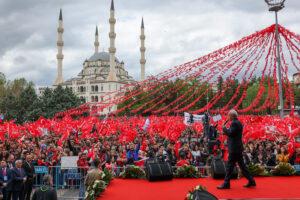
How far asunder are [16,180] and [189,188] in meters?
4.42

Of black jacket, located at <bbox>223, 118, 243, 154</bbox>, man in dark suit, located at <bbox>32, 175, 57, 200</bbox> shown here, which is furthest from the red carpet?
man in dark suit, located at <bbox>32, 175, 57, 200</bbox>

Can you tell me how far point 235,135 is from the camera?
7.43m

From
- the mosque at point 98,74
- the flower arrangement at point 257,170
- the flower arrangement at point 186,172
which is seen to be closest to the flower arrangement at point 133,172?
the flower arrangement at point 186,172

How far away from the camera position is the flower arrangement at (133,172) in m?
9.89

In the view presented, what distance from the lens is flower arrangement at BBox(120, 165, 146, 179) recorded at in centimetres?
989

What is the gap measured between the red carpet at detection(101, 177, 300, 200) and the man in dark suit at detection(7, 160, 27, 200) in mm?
2382

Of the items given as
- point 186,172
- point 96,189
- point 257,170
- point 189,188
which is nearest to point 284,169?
point 257,170

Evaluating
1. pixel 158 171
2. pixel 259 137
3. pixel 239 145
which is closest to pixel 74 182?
pixel 158 171

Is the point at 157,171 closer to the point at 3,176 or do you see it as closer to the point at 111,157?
the point at 111,157

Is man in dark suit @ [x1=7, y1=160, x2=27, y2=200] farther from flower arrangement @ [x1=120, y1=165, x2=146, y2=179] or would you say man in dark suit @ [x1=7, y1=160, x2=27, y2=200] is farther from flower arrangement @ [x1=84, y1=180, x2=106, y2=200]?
flower arrangement @ [x1=84, y1=180, x2=106, y2=200]

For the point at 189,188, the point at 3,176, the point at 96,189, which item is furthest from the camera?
the point at 3,176

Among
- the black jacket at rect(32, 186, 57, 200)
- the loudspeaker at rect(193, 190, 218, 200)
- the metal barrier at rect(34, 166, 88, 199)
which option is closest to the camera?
the loudspeaker at rect(193, 190, 218, 200)

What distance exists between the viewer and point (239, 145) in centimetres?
745

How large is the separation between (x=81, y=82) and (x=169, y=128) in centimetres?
8177
